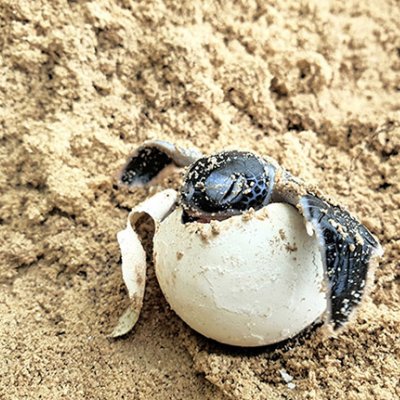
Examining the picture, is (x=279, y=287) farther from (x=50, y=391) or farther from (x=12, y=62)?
(x=12, y=62)

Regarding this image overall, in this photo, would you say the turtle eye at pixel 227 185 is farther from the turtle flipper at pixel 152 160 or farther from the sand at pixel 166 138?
the sand at pixel 166 138

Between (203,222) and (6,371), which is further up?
(203,222)

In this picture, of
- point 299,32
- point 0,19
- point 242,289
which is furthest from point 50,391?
point 299,32

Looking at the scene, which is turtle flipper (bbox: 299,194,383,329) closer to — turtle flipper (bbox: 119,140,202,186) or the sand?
the sand

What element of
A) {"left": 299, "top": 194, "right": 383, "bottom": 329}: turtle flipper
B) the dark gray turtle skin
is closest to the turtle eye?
the dark gray turtle skin

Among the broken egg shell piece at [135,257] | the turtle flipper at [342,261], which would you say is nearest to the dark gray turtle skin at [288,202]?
the turtle flipper at [342,261]

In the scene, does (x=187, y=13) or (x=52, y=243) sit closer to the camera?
(x=52, y=243)
